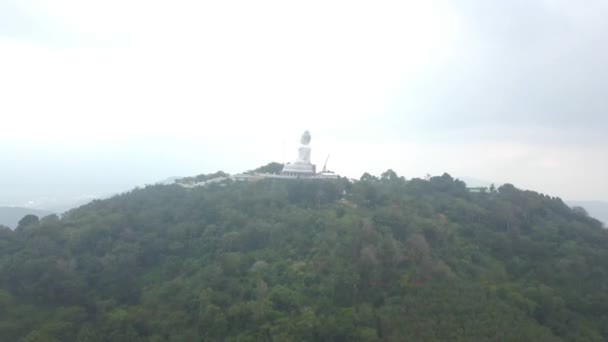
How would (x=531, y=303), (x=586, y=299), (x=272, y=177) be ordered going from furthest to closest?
(x=272, y=177), (x=586, y=299), (x=531, y=303)

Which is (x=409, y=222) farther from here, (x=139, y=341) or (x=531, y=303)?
(x=139, y=341)

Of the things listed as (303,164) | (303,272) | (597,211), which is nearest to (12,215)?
(303,164)

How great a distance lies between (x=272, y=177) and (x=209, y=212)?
27.4 ft

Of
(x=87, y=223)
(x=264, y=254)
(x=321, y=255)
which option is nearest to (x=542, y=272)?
(x=321, y=255)

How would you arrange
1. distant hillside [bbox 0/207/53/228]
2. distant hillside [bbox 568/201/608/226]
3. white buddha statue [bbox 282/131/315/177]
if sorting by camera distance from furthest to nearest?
1. distant hillside [bbox 568/201/608/226]
2. distant hillside [bbox 0/207/53/228]
3. white buddha statue [bbox 282/131/315/177]

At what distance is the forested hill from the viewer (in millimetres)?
18172

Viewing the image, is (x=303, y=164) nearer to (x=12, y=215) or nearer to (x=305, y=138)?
(x=305, y=138)

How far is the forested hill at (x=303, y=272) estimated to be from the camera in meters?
18.2

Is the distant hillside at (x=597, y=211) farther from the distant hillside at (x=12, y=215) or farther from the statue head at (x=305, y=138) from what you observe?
the distant hillside at (x=12, y=215)

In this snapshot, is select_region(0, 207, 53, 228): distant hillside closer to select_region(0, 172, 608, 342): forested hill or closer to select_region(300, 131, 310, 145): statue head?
select_region(0, 172, 608, 342): forested hill

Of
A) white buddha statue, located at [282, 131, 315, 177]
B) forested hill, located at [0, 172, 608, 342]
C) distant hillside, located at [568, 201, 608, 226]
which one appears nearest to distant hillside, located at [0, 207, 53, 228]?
forested hill, located at [0, 172, 608, 342]

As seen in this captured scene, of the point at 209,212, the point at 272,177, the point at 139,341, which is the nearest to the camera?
the point at 139,341

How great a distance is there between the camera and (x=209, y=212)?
29.8 meters

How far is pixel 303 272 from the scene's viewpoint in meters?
22.0
